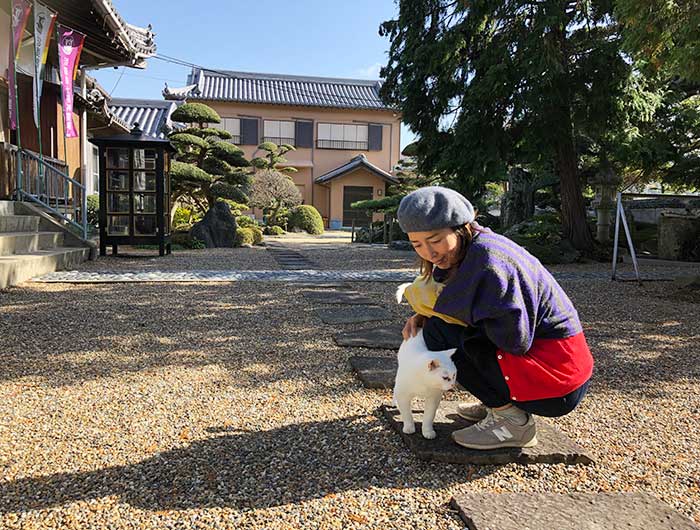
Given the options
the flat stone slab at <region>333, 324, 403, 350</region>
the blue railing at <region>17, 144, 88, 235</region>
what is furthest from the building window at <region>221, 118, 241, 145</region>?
the flat stone slab at <region>333, 324, 403, 350</region>

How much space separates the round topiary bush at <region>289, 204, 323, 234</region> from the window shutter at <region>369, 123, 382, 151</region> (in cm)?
648

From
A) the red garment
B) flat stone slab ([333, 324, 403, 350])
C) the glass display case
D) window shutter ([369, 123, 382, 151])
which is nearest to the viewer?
the red garment

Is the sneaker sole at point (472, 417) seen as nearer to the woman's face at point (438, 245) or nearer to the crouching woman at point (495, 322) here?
the crouching woman at point (495, 322)

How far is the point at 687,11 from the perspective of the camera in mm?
4176

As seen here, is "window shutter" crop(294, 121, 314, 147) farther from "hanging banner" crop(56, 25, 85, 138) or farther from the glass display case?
"hanging banner" crop(56, 25, 85, 138)

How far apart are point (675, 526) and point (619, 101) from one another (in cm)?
715

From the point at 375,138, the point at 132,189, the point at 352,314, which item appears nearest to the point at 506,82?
the point at 352,314

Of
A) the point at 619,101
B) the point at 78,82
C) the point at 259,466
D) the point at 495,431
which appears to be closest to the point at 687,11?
the point at 619,101

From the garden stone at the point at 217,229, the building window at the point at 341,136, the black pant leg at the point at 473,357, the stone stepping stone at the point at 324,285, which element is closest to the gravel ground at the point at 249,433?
the black pant leg at the point at 473,357

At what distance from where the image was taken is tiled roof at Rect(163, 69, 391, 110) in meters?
23.0

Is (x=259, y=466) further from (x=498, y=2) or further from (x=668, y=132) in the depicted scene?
(x=668, y=132)

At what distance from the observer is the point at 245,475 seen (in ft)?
5.53

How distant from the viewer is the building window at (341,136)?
23734mm

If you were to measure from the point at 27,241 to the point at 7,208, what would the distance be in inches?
28.3
